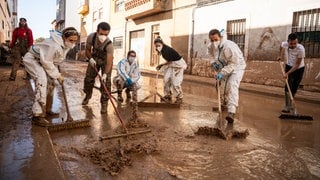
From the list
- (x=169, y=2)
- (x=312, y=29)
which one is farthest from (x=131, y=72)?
(x=169, y=2)

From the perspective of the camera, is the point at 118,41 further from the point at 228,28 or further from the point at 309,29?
the point at 309,29

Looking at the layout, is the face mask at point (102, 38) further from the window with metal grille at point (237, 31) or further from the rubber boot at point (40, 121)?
the window with metal grille at point (237, 31)

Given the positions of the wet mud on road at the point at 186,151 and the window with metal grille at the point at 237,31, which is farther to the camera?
the window with metal grille at the point at 237,31

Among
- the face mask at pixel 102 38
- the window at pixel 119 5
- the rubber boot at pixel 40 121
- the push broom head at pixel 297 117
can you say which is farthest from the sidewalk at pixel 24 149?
the window at pixel 119 5

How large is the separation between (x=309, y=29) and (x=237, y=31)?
3.70m

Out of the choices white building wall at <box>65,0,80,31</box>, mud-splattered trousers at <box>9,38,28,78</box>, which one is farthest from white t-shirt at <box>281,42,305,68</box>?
white building wall at <box>65,0,80,31</box>

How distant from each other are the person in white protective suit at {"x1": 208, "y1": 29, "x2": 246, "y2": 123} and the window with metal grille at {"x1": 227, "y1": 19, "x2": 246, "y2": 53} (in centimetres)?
876

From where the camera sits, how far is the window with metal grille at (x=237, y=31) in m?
13.8

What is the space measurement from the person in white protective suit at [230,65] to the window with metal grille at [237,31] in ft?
28.8

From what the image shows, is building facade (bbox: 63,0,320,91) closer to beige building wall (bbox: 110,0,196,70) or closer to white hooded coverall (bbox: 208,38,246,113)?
beige building wall (bbox: 110,0,196,70)

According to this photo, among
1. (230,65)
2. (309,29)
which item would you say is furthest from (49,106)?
(309,29)

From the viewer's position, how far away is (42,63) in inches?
170

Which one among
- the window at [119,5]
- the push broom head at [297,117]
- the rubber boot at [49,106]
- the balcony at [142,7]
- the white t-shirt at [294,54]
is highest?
the window at [119,5]

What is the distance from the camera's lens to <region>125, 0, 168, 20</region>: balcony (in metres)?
19.5
